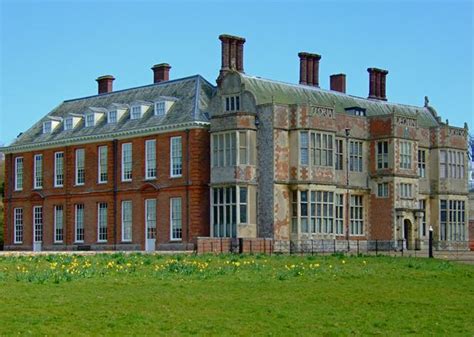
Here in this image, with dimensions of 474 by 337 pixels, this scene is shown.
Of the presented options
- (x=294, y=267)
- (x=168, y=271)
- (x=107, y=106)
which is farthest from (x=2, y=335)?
(x=107, y=106)

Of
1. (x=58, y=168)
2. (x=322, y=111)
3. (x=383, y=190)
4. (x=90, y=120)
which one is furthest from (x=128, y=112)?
(x=383, y=190)

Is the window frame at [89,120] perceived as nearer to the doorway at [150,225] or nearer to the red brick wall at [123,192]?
the red brick wall at [123,192]

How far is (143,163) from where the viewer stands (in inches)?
2172

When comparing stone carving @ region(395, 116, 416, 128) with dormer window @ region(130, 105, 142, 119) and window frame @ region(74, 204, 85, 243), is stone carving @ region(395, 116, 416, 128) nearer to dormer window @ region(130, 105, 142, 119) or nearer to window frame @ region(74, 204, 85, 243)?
dormer window @ region(130, 105, 142, 119)

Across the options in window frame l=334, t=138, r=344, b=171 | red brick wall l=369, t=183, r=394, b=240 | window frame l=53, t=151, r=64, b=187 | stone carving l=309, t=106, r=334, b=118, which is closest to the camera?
stone carving l=309, t=106, r=334, b=118

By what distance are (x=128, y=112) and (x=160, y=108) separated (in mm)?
3887

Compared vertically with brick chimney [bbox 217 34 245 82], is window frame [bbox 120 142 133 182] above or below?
below

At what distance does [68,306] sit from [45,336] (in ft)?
9.60

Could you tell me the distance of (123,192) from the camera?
2216 inches

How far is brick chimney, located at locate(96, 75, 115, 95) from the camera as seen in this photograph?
66.5 metres

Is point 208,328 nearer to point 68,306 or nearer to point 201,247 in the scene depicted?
point 68,306

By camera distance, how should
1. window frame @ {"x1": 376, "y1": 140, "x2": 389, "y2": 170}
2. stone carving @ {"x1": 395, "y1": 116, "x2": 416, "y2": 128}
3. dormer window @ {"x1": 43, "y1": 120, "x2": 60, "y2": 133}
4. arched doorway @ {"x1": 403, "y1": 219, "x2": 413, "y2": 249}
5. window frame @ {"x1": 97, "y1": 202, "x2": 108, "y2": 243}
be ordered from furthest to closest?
dormer window @ {"x1": 43, "y1": 120, "x2": 60, "y2": 133}
window frame @ {"x1": 97, "y1": 202, "x2": 108, "y2": 243}
arched doorway @ {"x1": 403, "y1": 219, "x2": 413, "y2": 249}
window frame @ {"x1": 376, "y1": 140, "x2": 389, "y2": 170}
stone carving @ {"x1": 395, "y1": 116, "x2": 416, "y2": 128}

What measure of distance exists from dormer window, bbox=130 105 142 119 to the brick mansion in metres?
0.09

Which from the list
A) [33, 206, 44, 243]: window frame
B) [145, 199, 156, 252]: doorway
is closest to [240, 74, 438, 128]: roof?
[145, 199, 156, 252]: doorway
